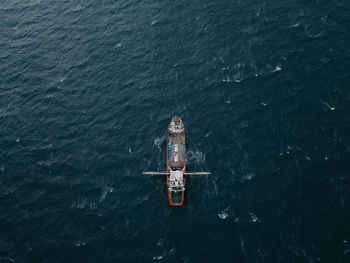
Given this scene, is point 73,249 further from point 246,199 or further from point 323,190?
point 323,190

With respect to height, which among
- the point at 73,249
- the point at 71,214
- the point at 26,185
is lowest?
the point at 73,249

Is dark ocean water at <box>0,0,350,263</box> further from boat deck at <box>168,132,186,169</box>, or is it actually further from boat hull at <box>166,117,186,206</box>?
boat deck at <box>168,132,186,169</box>

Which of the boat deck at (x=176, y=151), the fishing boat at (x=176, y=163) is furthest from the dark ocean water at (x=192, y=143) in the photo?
the boat deck at (x=176, y=151)

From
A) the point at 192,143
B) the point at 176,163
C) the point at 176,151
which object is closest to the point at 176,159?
the point at 176,163

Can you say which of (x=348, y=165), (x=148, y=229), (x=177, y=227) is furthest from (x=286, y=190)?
(x=148, y=229)

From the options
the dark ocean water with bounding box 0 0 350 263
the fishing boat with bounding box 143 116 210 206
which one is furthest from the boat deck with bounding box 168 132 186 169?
the dark ocean water with bounding box 0 0 350 263
